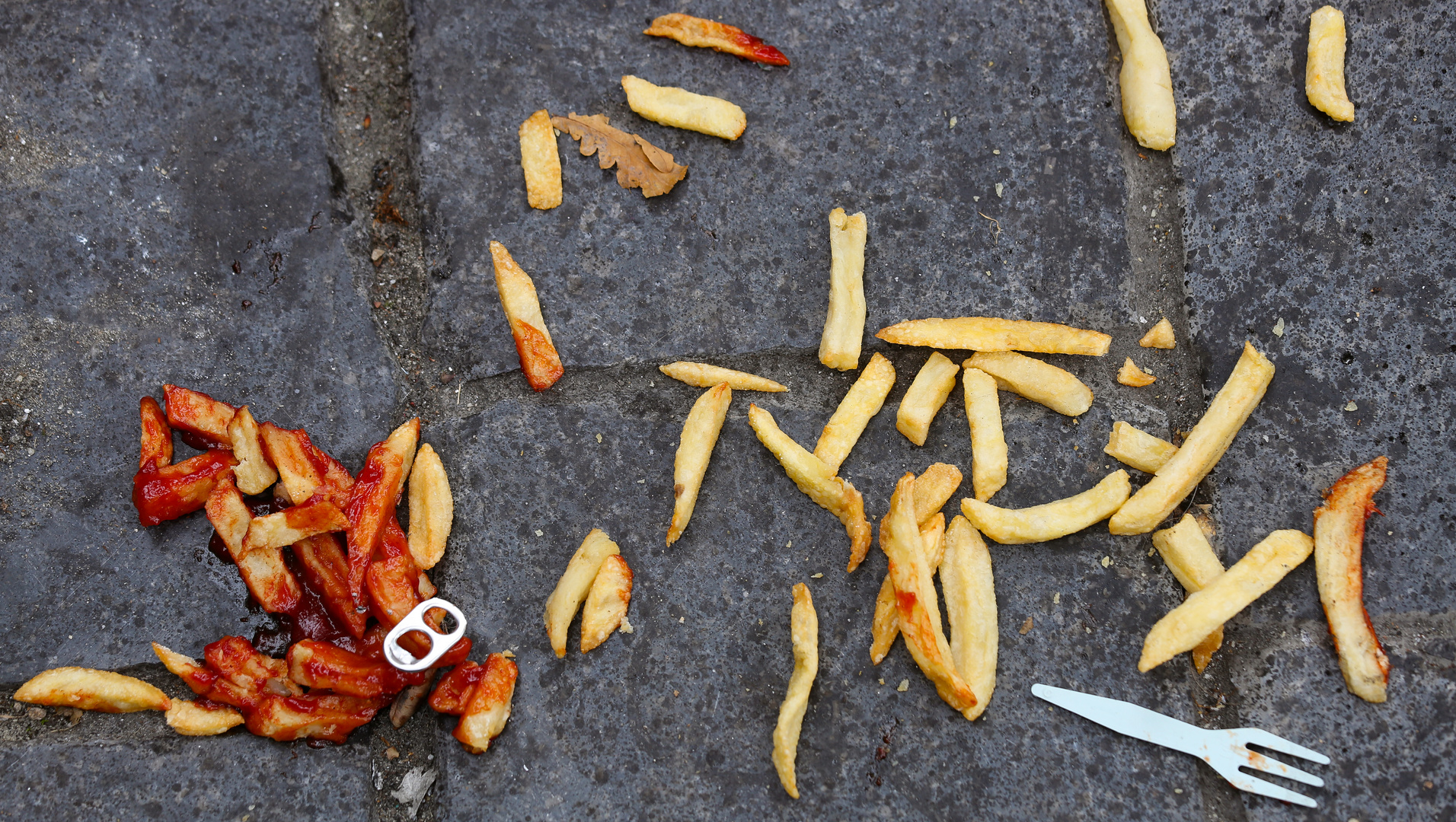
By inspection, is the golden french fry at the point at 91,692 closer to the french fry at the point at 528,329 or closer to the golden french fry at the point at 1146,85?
the french fry at the point at 528,329

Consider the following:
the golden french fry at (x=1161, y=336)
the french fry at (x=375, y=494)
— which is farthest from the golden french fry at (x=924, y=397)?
the french fry at (x=375, y=494)

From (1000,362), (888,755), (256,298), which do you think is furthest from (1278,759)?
(256,298)

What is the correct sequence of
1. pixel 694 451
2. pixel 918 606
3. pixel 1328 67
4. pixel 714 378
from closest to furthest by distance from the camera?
1. pixel 918 606
2. pixel 694 451
3. pixel 714 378
4. pixel 1328 67

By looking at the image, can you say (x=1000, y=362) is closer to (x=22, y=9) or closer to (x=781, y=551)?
(x=781, y=551)

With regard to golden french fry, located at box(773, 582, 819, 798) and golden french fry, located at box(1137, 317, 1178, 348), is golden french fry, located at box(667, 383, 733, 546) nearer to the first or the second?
golden french fry, located at box(773, 582, 819, 798)

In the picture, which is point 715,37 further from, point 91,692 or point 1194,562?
point 91,692

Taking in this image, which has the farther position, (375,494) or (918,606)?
(375,494)

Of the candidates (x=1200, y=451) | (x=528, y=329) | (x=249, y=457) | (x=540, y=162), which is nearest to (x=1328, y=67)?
(x=1200, y=451)
